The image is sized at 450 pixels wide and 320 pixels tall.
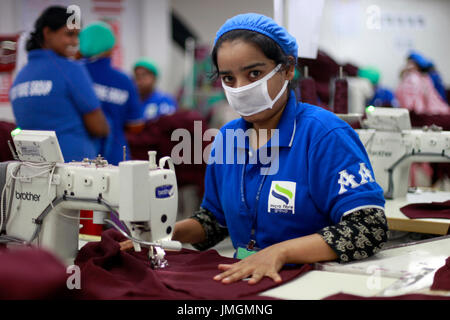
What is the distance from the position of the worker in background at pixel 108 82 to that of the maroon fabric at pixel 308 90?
144 cm

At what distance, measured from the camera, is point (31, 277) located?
2.64 ft

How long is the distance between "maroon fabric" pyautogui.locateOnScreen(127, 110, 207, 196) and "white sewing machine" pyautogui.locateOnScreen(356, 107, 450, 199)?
1648mm

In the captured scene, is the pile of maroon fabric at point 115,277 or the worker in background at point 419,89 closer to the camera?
the pile of maroon fabric at point 115,277

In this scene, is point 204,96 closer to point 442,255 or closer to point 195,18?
point 195,18

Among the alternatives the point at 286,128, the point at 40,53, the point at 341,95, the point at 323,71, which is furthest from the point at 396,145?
the point at 40,53

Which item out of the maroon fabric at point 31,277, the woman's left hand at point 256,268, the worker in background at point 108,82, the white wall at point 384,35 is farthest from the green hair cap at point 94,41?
the white wall at point 384,35

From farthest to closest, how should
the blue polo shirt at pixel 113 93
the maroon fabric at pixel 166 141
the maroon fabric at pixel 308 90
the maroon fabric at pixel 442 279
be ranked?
the maroon fabric at pixel 166 141
the blue polo shirt at pixel 113 93
the maroon fabric at pixel 308 90
the maroon fabric at pixel 442 279

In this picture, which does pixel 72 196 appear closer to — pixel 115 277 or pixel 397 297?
pixel 115 277

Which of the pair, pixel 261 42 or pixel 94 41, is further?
pixel 94 41

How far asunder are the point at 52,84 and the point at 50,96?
0.17 feet

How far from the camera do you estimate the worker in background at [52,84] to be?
2.29 metres

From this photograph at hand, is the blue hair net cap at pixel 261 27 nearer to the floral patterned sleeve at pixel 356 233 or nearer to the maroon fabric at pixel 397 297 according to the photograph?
the floral patterned sleeve at pixel 356 233

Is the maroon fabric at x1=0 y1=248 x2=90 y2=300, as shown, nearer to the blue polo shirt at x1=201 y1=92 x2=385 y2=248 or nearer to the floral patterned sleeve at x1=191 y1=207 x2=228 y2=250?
the blue polo shirt at x1=201 y1=92 x2=385 y2=248
